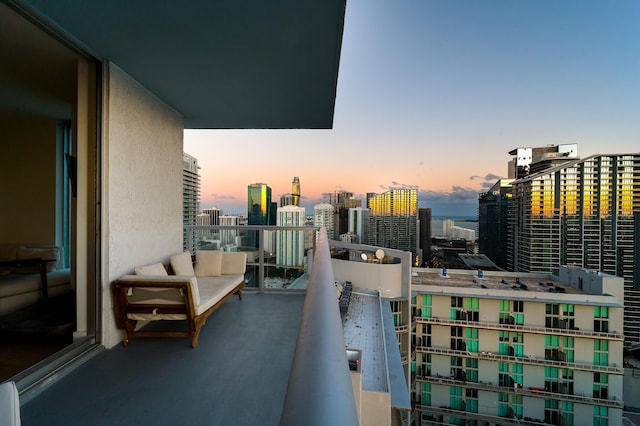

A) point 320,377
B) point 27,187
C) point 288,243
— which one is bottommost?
point 288,243

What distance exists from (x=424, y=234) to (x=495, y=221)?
5319mm

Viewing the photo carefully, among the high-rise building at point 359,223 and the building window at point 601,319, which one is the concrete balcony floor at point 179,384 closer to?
the building window at point 601,319

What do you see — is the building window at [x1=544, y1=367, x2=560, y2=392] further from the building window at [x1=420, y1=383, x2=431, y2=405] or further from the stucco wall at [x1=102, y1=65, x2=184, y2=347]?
the stucco wall at [x1=102, y1=65, x2=184, y2=347]

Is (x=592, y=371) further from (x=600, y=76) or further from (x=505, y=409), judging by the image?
(x=600, y=76)

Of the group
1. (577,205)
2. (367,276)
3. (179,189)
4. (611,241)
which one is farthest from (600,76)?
(179,189)

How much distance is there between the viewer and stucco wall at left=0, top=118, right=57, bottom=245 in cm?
517

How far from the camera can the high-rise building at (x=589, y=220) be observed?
46.6 ft

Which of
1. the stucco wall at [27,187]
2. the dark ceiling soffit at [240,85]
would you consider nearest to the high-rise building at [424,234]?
the dark ceiling soffit at [240,85]

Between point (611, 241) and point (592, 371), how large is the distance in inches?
314

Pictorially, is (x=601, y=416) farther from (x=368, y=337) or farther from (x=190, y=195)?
(x=190, y=195)

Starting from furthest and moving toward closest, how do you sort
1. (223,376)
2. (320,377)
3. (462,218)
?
(462,218), (223,376), (320,377)

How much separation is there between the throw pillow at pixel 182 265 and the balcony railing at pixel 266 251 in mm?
745

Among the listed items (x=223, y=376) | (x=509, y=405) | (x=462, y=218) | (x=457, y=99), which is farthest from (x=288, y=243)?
(x=462, y=218)

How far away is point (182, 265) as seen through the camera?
418 centimetres
